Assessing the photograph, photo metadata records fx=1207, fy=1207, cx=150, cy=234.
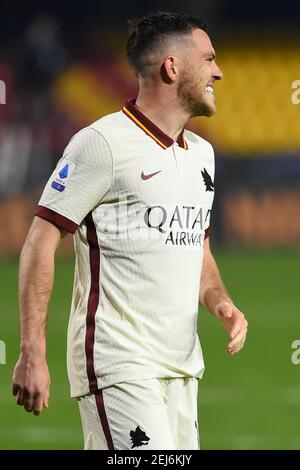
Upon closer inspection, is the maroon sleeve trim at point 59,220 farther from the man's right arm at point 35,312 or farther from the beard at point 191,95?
the beard at point 191,95

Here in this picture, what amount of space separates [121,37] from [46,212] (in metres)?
19.8

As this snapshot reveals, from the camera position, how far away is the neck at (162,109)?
452 cm

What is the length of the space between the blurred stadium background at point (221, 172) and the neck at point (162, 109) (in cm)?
344

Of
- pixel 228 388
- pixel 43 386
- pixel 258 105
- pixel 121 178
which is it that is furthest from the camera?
pixel 258 105

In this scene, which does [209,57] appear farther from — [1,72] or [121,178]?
[1,72]

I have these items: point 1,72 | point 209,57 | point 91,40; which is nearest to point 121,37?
point 91,40

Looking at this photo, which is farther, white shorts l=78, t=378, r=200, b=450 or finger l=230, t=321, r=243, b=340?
finger l=230, t=321, r=243, b=340

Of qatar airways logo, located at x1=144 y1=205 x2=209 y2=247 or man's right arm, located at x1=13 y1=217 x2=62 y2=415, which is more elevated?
qatar airways logo, located at x1=144 y1=205 x2=209 y2=247

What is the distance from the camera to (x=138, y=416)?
165 inches

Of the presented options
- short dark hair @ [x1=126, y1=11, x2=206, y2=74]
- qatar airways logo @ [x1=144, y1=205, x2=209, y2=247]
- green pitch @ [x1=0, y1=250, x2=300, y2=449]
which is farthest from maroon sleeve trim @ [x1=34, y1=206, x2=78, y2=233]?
green pitch @ [x1=0, y1=250, x2=300, y2=449]

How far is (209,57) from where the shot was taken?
15.0 feet

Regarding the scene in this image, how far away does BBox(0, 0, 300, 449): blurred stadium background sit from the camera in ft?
29.8

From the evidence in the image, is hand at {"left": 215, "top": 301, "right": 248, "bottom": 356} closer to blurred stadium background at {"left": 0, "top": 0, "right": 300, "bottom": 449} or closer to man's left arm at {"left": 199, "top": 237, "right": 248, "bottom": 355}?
man's left arm at {"left": 199, "top": 237, "right": 248, "bottom": 355}

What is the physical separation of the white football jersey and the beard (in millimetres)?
216
